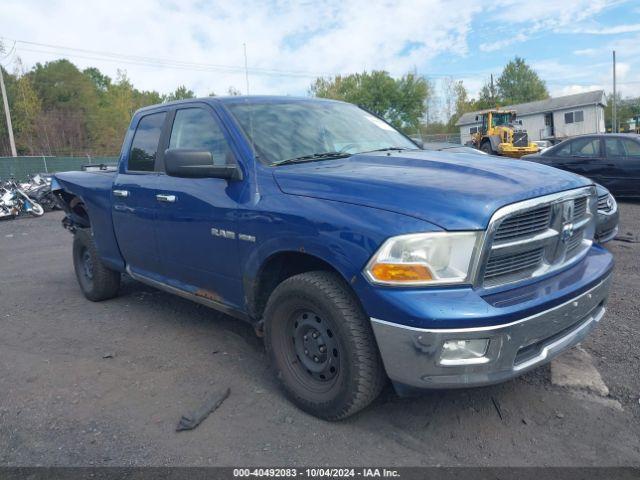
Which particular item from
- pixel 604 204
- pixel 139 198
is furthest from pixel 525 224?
pixel 604 204

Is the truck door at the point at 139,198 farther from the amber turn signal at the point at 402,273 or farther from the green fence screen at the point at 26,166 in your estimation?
the green fence screen at the point at 26,166

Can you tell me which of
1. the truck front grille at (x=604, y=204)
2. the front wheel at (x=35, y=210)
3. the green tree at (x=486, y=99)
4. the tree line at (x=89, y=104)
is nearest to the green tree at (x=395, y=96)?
the tree line at (x=89, y=104)

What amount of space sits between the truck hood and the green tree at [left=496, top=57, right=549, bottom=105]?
85.0 m

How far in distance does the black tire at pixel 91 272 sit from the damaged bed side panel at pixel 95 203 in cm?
19

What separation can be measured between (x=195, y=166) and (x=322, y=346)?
136cm

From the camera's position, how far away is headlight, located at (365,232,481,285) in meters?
2.47

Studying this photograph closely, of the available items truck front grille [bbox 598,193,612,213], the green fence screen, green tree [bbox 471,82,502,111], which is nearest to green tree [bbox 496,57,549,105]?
green tree [bbox 471,82,502,111]

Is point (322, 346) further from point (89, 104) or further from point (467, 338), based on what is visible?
point (89, 104)

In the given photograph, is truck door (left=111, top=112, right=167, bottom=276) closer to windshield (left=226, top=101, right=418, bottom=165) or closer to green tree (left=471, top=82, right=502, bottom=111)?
windshield (left=226, top=101, right=418, bottom=165)

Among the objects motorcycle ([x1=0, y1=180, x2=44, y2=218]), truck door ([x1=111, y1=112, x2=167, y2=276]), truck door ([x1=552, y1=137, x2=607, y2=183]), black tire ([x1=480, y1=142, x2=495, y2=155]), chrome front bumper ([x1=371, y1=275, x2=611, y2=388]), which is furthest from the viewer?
black tire ([x1=480, y1=142, x2=495, y2=155])

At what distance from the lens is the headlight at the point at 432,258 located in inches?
97.1

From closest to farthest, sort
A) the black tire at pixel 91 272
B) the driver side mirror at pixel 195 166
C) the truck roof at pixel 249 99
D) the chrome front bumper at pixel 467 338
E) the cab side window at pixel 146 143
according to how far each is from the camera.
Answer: the chrome front bumper at pixel 467 338 → the driver side mirror at pixel 195 166 → the truck roof at pixel 249 99 → the cab side window at pixel 146 143 → the black tire at pixel 91 272

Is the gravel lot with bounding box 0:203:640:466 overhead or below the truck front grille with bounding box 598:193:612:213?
below

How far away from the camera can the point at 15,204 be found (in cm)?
1584
